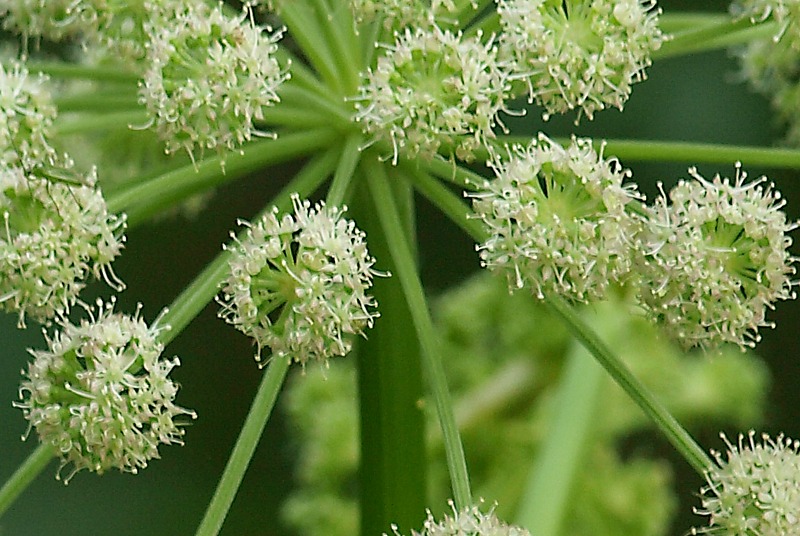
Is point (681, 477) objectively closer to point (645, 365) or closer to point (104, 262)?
point (645, 365)

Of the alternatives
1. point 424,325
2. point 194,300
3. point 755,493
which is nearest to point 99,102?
point 194,300

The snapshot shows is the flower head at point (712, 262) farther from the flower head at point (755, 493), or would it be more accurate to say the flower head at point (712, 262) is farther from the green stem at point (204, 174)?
the green stem at point (204, 174)

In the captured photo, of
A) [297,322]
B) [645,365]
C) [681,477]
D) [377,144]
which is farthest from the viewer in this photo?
[681,477]

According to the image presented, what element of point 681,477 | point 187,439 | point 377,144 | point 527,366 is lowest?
point 377,144

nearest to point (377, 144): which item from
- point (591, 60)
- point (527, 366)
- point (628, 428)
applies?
point (591, 60)

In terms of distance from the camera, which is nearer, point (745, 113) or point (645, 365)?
point (645, 365)

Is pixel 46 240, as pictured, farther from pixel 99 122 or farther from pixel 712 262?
pixel 712 262

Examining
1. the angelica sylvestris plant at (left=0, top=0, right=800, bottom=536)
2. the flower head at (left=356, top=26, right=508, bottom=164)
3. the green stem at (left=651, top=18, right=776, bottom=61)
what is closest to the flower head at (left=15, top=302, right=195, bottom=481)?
the angelica sylvestris plant at (left=0, top=0, right=800, bottom=536)

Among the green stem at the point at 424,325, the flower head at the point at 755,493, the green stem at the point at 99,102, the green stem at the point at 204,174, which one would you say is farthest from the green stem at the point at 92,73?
the flower head at the point at 755,493

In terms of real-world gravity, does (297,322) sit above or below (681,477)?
below
